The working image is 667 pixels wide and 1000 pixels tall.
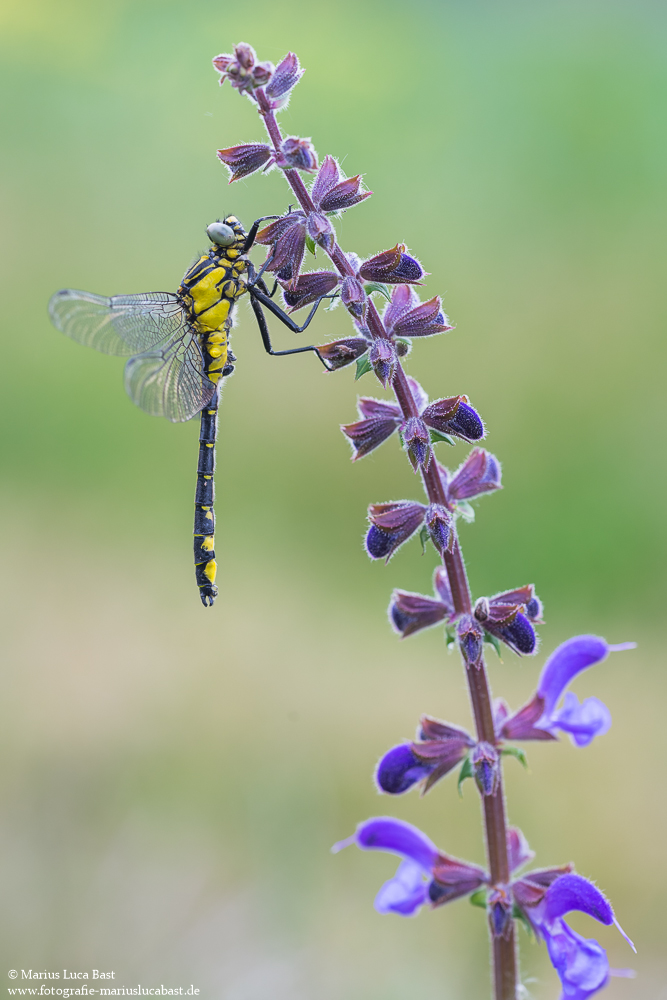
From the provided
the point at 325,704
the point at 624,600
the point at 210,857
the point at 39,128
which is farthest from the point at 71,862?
the point at 39,128

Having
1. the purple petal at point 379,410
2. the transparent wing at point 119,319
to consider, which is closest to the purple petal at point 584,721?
the purple petal at point 379,410

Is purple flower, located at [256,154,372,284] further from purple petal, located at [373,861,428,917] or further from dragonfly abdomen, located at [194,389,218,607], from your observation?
purple petal, located at [373,861,428,917]

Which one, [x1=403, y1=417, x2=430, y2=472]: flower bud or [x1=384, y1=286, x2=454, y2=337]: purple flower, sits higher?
[x1=384, y1=286, x2=454, y2=337]: purple flower

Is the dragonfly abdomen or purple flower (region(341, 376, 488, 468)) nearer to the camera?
purple flower (region(341, 376, 488, 468))

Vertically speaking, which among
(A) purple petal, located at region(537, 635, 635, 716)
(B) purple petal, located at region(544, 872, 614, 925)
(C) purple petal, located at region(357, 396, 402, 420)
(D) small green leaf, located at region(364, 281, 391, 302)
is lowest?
(B) purple petal, located at region(544, 872, 614, 925)

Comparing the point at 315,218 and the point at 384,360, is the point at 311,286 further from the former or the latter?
the point at 384,360

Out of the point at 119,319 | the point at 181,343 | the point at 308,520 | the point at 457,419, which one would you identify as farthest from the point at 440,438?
the point at 308,520

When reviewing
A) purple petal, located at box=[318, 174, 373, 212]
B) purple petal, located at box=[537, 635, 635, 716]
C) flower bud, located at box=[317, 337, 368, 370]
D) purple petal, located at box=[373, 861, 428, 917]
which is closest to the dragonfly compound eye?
purple petal, located at box=[318, 174, 373, 212]

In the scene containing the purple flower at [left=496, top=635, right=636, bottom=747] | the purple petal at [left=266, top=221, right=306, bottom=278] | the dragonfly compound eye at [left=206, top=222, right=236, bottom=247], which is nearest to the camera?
the purple petal at [left=266, top=221, right=306, bottom=278]

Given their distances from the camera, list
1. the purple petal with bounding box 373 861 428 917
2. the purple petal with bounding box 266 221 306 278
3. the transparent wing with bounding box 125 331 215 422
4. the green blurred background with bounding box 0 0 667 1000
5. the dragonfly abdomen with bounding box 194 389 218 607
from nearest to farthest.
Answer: the purple petal with bounding box 266 221 306 278
the purple petal with bounding box 373 861 428 917
the dragonfly abdomen with bounding box 194 389 218 607
the transparent wing with bounding box 125 331 215 422
the green blurred background with bounding box 0 0 667 1000
